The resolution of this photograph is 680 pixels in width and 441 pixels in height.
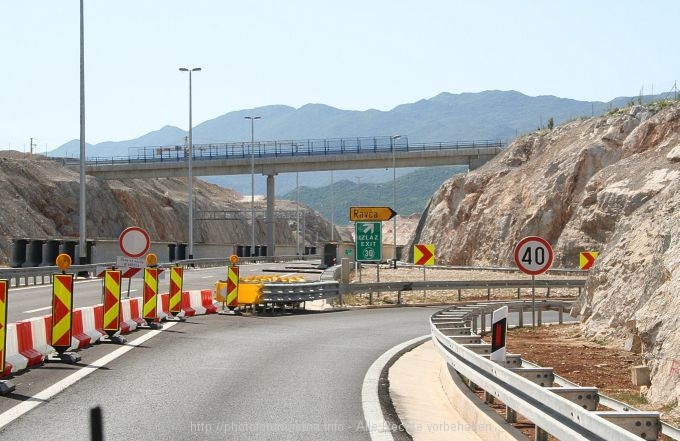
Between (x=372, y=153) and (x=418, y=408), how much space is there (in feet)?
255

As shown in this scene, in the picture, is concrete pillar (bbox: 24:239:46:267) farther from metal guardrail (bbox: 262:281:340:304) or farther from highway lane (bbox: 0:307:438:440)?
highway lane (bbox: 0:307:438:440)

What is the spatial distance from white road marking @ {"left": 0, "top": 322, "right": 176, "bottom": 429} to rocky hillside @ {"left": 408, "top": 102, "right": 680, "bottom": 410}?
631cm

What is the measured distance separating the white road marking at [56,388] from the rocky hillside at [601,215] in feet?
20.7

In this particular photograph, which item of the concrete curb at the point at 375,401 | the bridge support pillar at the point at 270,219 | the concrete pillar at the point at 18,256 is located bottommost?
the concrete curb at the point at 375,401

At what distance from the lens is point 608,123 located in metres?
64.0

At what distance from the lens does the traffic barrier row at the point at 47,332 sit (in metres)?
13.1

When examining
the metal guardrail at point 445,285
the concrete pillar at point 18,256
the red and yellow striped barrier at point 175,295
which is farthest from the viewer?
the concrete pillar at point 18,256

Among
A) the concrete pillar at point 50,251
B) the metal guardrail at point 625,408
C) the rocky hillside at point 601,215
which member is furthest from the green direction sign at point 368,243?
the metal guardrail at point 625,408

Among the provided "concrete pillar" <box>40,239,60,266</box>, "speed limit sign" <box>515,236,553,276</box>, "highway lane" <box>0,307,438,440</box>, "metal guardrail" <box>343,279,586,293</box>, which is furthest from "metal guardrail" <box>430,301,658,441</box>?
"concrete pillar" <box>40,239,60,266</box>

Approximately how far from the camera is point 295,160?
9062 cm

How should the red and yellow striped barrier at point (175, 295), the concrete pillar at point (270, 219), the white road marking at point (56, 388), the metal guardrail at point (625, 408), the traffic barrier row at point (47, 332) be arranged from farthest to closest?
1. the concrete pillar at point (270, 219)
2. the red and yellow striped barrier at point (175, 295)
3. the traffic barrier row at point (47, 332)
4. the white road marking at point (56, 388)
5. the metal guardrail at point (625, 408)

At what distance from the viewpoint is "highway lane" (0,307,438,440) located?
360 inches

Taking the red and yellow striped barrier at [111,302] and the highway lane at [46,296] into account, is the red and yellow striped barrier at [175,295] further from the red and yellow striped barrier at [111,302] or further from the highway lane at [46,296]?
the red and yellow striped barrier at [111,302]

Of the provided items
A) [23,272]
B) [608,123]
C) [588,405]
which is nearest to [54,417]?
[588,405]
